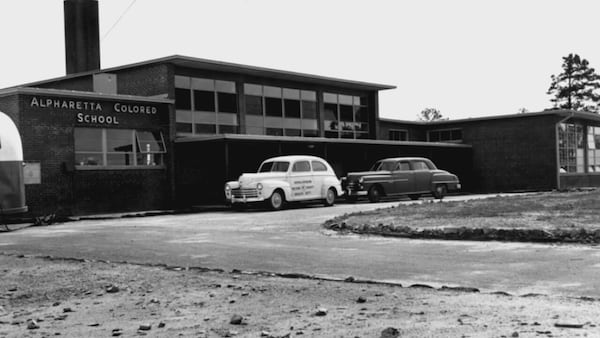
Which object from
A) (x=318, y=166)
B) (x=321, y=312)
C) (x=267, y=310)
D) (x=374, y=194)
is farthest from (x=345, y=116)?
(x=321, y=312)

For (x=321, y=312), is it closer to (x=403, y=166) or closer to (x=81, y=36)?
(x=403, y=166)

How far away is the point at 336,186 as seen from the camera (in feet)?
85.0

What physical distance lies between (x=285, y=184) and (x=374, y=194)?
5.00 metres

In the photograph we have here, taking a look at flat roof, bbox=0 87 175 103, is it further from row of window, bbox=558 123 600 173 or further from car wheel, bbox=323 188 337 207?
row of window, bbox=558 123 600 173

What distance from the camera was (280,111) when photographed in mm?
33969

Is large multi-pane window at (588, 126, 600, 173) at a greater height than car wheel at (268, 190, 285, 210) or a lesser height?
greater

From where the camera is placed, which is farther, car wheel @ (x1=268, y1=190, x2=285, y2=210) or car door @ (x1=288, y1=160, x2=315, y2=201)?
car door @ (x1=288, y1=160, x2=315, y2=201)

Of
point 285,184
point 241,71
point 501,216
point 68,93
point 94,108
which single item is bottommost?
point 501,216

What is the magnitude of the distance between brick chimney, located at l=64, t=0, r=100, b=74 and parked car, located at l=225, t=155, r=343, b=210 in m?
16.1

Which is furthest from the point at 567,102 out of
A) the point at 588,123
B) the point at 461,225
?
the point at 461,225

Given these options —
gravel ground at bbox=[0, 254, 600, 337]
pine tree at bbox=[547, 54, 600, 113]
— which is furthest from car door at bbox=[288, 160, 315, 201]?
pine tree at bbox=[547, 54, 600, 113]

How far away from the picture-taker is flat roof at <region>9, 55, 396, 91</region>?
2820 centimetres

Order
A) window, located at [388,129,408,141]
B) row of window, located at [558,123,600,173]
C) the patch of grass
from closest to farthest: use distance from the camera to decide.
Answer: the patch of grass
row of window, located at [558,123,600,173]
window, located at [388,129,408,141]

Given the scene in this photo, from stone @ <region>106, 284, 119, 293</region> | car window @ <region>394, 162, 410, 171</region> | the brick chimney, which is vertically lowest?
stone @ <region>106, 284, 119, 293</region>
